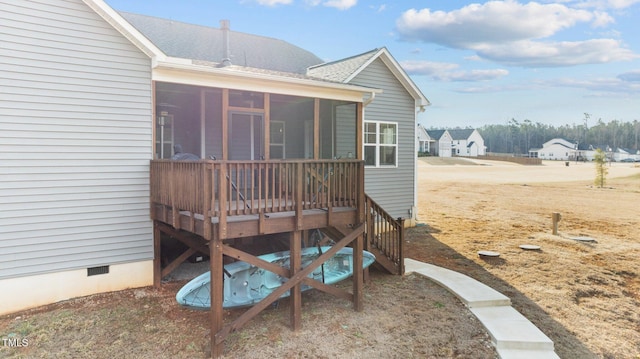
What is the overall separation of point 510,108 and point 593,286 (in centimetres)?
14114

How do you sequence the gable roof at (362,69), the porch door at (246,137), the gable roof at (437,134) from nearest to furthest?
the porch door at (246,137), the gable roof at (362,69), the gable roof at (437,134)

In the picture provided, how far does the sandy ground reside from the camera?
20.0 ft

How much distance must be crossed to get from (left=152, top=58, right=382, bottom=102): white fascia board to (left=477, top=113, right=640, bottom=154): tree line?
393 ft

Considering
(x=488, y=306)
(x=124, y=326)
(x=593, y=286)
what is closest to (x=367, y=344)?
(x=488, y=306)

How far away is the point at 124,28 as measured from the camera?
261 inches

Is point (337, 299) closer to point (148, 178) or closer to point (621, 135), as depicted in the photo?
point (148, 178)

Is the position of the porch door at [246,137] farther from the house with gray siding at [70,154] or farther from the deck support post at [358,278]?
the deck support post at [358,278]

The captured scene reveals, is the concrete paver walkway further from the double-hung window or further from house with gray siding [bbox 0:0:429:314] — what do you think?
the double-hung window

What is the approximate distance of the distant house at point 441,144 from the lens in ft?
256

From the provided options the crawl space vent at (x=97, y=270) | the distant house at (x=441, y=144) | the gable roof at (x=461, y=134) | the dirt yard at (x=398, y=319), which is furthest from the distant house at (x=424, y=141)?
the crawl space vent at (x=97, y=270)

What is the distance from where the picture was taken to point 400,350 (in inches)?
203

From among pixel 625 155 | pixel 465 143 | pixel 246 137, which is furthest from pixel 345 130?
pixel 625 155

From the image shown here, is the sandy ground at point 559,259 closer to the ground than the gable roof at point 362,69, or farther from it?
closer to the ground

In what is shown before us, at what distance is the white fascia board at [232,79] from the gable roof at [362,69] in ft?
11.3
